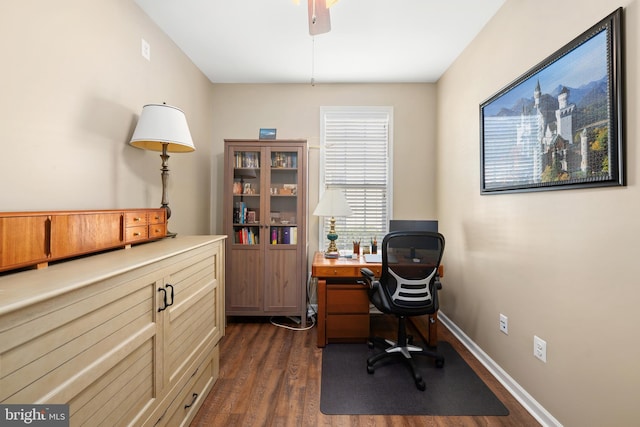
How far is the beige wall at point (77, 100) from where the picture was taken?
1224 millimetres

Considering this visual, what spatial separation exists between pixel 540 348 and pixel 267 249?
233 cm

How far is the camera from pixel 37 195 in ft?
4.32

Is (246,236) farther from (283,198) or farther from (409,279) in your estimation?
(409,279)

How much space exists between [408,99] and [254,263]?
8.56 feet

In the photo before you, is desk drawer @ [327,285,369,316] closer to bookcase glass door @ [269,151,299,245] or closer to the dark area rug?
the dark area rug

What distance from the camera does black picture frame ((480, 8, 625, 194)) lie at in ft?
4.06

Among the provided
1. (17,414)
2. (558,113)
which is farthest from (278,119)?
(17,414)

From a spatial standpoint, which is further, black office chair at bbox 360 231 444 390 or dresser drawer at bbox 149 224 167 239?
black office chair at bbox 360 231 444 390

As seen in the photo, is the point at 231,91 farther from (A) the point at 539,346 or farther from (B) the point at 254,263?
(A) the point at 539,346

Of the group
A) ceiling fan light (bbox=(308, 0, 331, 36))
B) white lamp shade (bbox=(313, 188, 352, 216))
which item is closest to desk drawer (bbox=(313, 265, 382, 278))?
white lamp shade (bbox=(313, 188, 352, 216))

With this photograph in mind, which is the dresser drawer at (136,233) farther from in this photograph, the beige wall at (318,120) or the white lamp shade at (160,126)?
the beige wall at (318,120)

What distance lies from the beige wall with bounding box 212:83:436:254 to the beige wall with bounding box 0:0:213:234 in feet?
3.00

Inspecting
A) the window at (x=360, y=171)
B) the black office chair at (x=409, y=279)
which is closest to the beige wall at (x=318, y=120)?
the window at (x=360, y=171)

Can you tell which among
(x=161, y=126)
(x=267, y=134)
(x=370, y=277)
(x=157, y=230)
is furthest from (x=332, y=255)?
(x=161, y=126)
